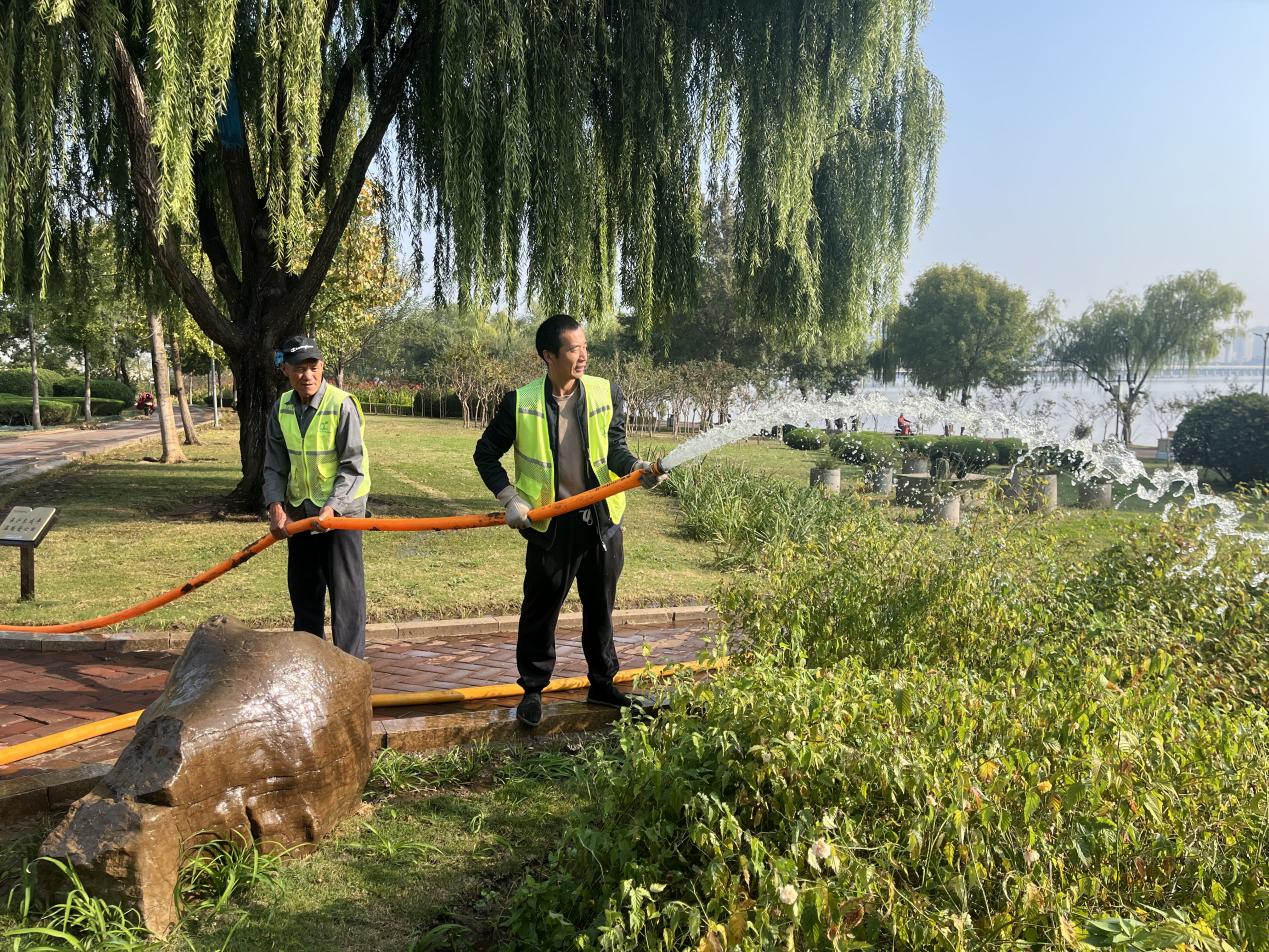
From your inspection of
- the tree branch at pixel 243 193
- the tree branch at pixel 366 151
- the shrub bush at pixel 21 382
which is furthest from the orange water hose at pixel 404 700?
the shrub bush at pixel 21 382

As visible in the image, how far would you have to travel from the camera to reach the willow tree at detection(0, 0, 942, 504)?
8172 millimetres

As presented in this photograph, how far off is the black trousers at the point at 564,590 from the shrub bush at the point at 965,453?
18522 mm

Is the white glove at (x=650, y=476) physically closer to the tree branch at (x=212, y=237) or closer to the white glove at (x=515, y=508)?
the white glove at (x=515, y=508)

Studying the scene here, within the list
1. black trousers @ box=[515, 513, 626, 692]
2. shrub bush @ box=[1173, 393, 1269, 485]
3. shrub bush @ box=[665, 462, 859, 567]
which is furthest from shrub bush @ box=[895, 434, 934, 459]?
black trousers @ box=[515, 513, 626, 692]

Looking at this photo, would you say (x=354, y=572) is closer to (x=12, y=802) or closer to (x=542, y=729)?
(x=542, y=729)

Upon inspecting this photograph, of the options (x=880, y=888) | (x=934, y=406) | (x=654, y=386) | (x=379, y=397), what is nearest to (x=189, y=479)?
(x=934, y=406)

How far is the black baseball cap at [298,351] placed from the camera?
4488 mm

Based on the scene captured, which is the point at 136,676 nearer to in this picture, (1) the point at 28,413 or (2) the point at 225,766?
(2) the point at 225,766

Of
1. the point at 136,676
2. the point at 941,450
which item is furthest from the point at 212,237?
the point at 941,450

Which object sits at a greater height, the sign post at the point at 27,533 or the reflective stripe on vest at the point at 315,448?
the reflective stripe on vest at the point at 315,448

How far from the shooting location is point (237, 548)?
29.3 feet

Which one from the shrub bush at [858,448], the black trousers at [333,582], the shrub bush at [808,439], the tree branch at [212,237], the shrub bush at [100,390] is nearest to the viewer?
the black trousers at [333,582]

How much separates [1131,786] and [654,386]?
122 ft

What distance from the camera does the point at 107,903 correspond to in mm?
2676
